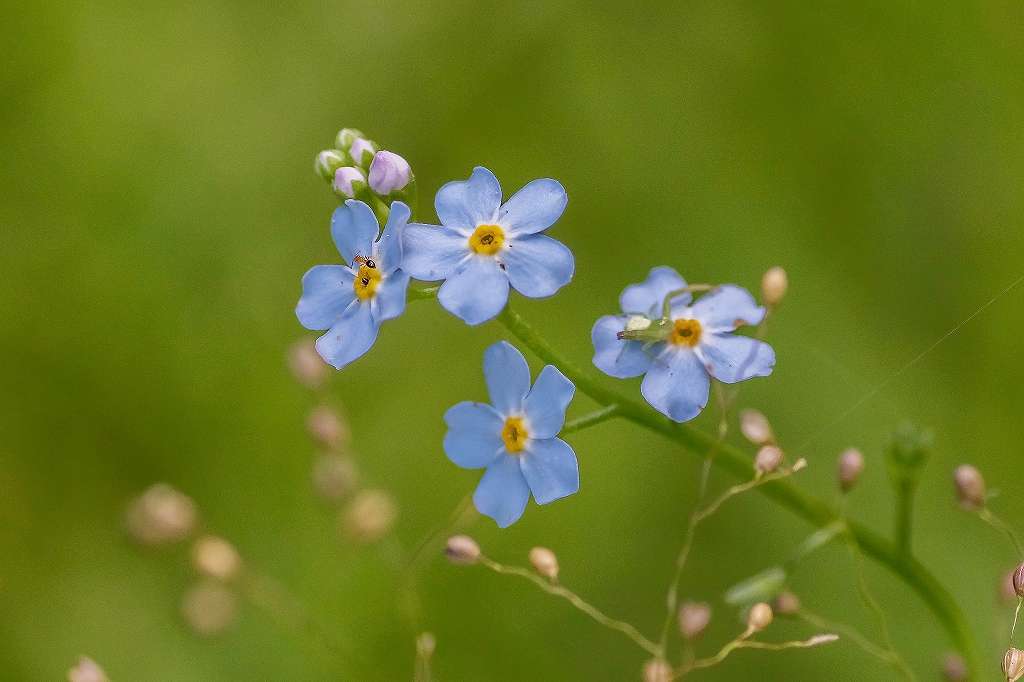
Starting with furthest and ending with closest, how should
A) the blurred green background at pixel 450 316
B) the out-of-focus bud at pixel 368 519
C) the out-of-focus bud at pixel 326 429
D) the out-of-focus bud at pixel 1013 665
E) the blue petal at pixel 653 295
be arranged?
the blurred green background at pixel 450 316
the out-of-focus bud at pixel 368 519
the out-of-focus bud at pixel 326 429
the blue petal at pixel 653 295
the out-of-focus bud at pixel 1013 665

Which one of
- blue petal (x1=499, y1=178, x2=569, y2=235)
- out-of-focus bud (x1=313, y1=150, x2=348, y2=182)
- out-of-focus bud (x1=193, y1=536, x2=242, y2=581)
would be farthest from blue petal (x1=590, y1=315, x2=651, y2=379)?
out-of-focus bud (x1=193, y1=536, x2=242, y2=581)

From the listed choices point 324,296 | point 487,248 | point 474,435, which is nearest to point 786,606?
point 474,435

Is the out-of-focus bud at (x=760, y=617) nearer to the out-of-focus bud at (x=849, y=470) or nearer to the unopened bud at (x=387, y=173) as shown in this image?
the out-of-focus bud at (x=849, y=470)

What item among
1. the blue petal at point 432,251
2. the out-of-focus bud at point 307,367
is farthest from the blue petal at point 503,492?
the out-of-focus bud at point 307,367

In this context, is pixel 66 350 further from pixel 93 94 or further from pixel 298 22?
pixel 298 22

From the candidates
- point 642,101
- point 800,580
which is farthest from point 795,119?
point 800,580

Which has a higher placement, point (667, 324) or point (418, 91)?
point (418, 91)

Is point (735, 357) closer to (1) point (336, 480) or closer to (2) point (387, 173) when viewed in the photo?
(2) point (387, 173)
